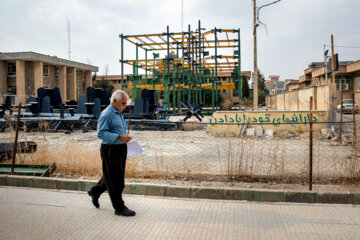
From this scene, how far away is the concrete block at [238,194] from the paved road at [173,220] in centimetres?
20

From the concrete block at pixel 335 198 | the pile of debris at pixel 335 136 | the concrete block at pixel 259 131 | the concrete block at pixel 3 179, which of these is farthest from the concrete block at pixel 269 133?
the concrete block at pixel 3 179

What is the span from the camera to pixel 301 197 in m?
5.05

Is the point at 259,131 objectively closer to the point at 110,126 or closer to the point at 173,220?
the point at 173,220

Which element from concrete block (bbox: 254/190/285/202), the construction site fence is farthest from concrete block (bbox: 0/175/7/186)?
Result: concrete block (bbox: 254/190/285/202)

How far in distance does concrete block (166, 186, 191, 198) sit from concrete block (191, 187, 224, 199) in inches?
3.5

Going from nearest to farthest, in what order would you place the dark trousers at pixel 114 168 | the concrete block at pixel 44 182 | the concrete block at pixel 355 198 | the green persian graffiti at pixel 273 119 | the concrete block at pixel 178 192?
1. the dark trousers at pixel 114 168
2. the concrete block at pixel 355 198
3. the concrete block at pixel 178 192
4. the concrete block at pixel 44 182
5. the green persian graffiti at pixel 273 119

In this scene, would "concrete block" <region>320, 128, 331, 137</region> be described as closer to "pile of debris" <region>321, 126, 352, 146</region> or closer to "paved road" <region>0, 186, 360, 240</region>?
"pile of debris" <region>321, 126, 352, 146</region>

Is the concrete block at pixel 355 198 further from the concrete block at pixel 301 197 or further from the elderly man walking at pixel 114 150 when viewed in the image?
the elderly man walking at pixel 114 150

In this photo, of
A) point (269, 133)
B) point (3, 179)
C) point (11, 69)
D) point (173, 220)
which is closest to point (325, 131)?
point (269, 133)

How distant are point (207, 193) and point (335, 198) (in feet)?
6.74

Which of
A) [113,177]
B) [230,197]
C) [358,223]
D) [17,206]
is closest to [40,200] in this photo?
[17,206]

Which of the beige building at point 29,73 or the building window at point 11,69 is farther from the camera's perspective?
the building window at point 11,69

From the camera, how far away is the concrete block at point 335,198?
4969mm

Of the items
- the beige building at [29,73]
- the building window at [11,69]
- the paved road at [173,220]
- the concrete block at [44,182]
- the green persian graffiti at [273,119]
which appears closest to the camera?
the paved road at [173,220]
